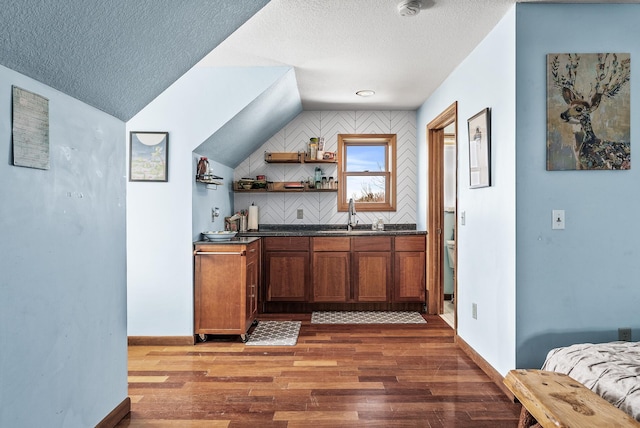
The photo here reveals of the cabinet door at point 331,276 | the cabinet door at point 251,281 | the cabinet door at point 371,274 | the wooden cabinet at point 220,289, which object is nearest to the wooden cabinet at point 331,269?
the cabinet door at point 331,276

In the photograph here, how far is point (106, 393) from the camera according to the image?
2188 millimetres

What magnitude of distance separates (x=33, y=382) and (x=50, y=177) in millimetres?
789

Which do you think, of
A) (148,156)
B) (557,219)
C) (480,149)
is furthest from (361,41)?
(148,156)

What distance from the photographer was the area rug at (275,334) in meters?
3.70

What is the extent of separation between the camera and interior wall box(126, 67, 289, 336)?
3.64m

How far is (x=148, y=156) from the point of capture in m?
3.64

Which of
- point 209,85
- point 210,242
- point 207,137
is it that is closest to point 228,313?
point 210,242

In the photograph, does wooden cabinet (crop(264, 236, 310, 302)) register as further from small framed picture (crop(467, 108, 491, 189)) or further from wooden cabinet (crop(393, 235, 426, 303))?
small framed picture (crop(467, 108, 491, 189))

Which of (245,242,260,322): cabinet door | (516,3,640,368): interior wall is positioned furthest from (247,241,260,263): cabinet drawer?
(516,3,640,368): interior wall

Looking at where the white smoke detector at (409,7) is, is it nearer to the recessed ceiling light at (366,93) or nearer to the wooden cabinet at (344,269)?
the recessed ceiling light at (366,93)

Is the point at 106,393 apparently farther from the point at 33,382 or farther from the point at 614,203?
Result: the point at 614,203

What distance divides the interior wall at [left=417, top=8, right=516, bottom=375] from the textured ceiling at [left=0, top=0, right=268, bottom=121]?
1567 mm

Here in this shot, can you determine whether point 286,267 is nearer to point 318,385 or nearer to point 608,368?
point 318,385

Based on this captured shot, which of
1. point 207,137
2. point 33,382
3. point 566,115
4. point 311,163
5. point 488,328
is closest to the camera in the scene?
point 33,382
